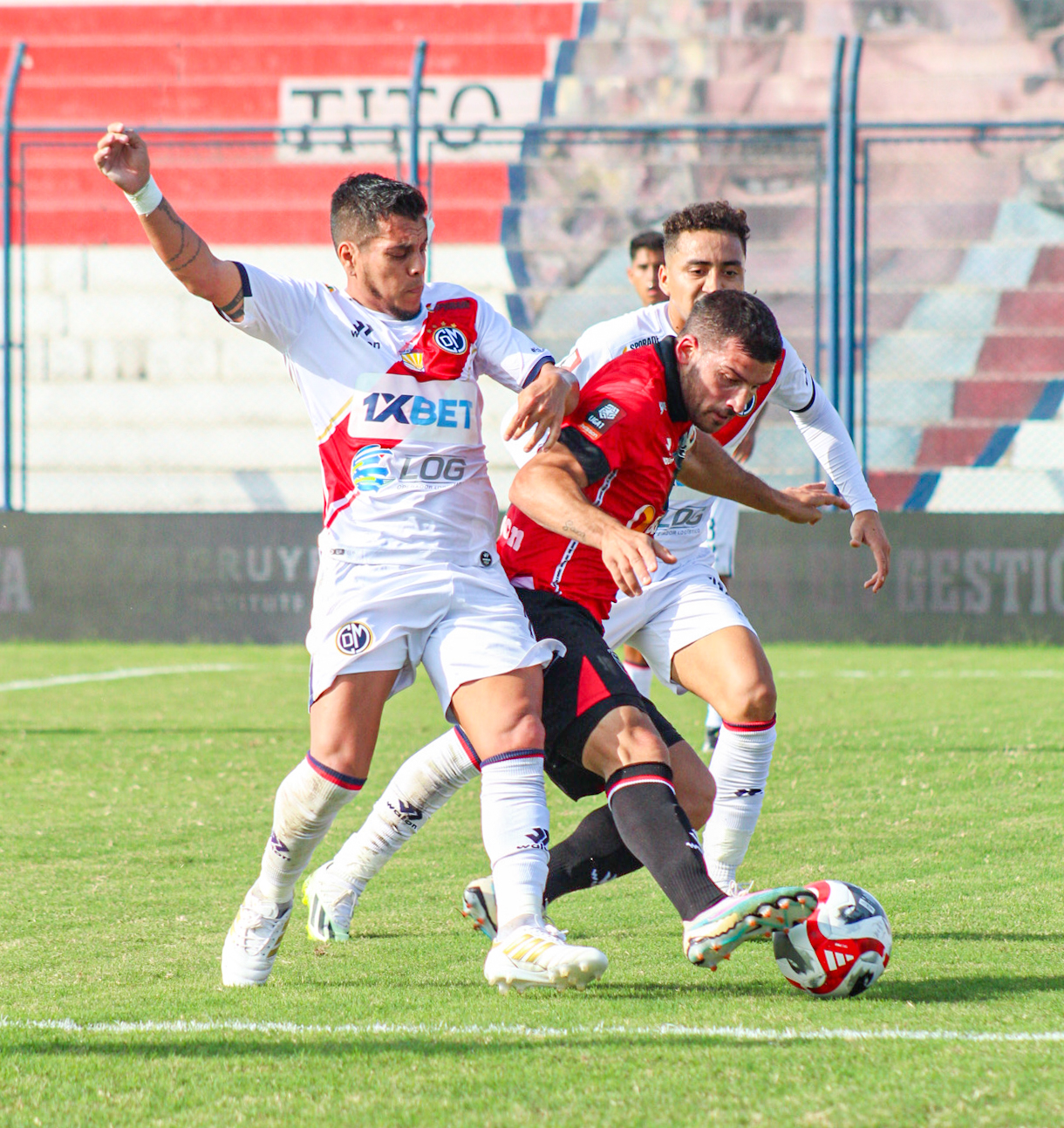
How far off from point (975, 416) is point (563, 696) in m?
12.7

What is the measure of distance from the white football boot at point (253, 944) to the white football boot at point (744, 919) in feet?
3.28

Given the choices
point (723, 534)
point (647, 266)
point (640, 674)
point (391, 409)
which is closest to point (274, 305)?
point (391, 409)

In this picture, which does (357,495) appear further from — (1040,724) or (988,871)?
(1040,724)

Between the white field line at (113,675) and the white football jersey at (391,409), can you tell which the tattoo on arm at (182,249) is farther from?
the white field line at (113,675)

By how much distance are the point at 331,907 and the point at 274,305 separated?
1549 mm

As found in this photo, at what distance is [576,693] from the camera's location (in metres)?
3.58

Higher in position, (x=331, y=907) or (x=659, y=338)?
(x=659, y=338)

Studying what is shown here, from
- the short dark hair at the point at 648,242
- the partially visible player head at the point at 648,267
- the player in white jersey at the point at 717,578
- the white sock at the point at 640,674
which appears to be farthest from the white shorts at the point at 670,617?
the short dark hair at the point at 648,242

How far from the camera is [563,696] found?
3598mm

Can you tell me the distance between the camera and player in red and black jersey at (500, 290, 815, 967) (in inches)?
132

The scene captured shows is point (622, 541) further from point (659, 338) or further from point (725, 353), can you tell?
point (659, 338)

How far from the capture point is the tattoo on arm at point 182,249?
357cm

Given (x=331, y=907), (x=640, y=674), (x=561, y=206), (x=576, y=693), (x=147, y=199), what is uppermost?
(x=561, y=206)

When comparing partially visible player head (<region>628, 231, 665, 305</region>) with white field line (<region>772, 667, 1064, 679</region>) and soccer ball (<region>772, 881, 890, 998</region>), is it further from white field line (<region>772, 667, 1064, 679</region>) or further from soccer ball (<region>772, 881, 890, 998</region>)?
soccer ball (<region>772, 881, 890, 998</region>)
